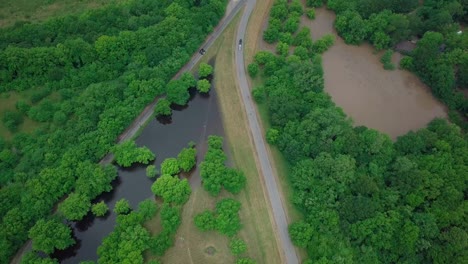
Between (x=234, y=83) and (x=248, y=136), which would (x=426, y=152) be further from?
(x=234, y=83)

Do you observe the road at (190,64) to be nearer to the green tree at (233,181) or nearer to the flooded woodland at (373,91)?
the flooded woodland at (373,91)

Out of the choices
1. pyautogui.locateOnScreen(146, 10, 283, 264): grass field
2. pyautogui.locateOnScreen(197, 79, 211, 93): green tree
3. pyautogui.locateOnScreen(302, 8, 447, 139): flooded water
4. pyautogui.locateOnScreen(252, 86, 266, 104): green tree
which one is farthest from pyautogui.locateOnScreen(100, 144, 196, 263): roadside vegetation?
pyautogui.locateOnScreen(302, 8, 447, 139): flooded water

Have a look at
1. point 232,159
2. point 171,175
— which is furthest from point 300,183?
point 171,175

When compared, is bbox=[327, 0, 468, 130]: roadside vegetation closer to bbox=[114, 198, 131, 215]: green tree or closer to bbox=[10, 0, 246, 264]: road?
bbox=[10, 0, 246, 264]: road

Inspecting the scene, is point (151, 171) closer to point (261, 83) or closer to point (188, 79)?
point (188, 79)

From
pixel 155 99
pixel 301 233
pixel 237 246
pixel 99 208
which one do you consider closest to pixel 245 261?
pixel 237 246

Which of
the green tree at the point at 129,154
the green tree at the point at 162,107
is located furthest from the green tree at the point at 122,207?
the green tree at the point at 162,107
